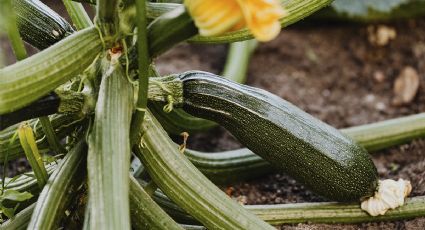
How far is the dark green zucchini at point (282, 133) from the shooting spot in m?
2.08

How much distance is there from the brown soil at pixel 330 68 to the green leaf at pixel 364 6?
0.54 ft

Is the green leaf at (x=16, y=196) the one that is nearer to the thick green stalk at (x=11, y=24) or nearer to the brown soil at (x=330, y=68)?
→ the thick green stalk at (x=11, y=24)

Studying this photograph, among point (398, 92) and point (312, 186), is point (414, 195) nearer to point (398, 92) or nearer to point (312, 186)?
point (312, 186)

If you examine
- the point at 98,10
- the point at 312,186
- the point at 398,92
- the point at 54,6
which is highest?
the point at 54,6

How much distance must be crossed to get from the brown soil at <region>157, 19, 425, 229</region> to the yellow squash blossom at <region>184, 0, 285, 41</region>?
141cm

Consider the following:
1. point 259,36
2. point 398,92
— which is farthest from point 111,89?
point 398,92

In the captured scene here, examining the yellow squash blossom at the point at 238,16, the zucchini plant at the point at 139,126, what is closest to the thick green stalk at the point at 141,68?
the zucchini plant at the point at 139,126

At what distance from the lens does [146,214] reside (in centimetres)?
190

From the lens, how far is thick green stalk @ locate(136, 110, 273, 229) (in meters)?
1.84

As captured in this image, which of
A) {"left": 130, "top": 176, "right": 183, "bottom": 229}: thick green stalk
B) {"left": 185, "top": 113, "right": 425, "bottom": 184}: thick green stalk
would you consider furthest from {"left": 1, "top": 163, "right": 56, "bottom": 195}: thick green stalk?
{"left": 185, "top": 113, "right": 425, "bottom": 184}: thick green stalk

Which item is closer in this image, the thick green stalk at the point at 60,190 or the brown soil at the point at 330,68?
the thick green stalk at the point at 60,190

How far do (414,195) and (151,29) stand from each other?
1195mm

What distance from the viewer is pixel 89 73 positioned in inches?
75.0

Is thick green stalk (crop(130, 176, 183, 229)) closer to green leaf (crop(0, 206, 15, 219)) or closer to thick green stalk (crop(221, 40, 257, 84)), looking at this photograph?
green leaf (crop(0, 206, 15, 219))
